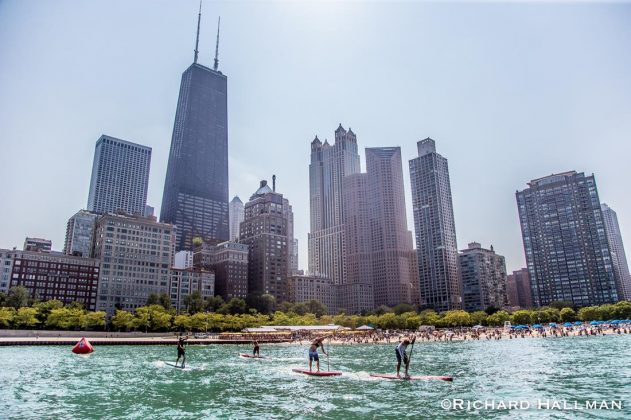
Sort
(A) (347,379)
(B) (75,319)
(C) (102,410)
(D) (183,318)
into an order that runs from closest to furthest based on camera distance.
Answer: (C) (102,410) → (A) (347,379) → (B) (75,319) → (D) (183,318)

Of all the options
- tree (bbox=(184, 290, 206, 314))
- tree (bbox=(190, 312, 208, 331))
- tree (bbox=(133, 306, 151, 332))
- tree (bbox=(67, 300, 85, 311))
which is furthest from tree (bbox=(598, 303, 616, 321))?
tree (bbox=(67, 300, 85, 311))

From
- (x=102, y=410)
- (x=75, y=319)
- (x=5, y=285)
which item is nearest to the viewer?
(x=102, y=410)

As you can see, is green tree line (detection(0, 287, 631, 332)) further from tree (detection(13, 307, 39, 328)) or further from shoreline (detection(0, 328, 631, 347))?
shoreline (detection(0, 328, 631, 347))

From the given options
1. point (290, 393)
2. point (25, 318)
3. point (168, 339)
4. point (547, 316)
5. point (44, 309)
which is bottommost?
point (290, 393)

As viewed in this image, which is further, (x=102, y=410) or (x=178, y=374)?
(x=178, y=374)

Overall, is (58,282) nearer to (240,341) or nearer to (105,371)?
(240,341)

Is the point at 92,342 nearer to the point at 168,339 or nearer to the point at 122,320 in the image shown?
the point at 168,339

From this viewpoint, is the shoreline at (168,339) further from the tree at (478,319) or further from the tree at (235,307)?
the tree at (235,307)

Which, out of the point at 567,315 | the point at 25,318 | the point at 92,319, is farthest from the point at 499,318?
the point at 25,318

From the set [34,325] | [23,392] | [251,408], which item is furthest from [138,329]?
[251,408]

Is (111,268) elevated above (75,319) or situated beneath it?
elevated above

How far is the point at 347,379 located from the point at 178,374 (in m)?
16.7

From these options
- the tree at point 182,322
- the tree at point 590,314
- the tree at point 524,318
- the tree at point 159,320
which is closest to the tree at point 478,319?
the tree at point 524,318

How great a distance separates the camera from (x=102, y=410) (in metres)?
23.9
